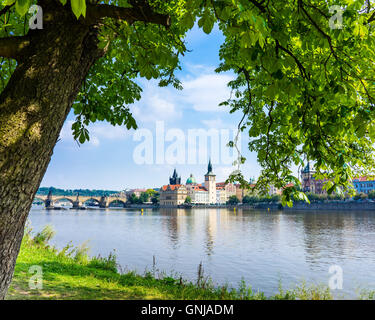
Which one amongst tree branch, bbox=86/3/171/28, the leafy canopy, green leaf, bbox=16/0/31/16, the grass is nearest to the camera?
green leaf, bbox=16/0/31/16

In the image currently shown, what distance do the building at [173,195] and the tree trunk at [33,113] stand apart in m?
174

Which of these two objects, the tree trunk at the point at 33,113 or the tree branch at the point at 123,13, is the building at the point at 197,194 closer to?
the tree branch at the point at 123,13

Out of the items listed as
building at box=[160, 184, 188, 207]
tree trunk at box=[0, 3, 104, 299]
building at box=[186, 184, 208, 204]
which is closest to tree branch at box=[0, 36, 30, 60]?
tree trunk at box=[0, 3, 104, 299]

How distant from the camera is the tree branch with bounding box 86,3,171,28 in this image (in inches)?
119

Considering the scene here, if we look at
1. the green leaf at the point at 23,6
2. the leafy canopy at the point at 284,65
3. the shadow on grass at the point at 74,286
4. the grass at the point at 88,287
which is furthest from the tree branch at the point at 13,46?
the shadow on grass at the point at 74,286

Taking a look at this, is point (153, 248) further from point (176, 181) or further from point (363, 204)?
point (176, 181)

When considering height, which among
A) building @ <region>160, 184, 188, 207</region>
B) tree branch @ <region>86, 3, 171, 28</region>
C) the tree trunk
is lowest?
building @ <region>160, 184, 188, 207</region>

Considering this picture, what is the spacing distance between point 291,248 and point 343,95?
25.4 meters

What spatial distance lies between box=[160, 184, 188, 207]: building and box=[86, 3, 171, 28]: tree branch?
173935 millimetres

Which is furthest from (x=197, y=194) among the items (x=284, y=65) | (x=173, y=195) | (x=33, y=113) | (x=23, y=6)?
(x=23, y=6)

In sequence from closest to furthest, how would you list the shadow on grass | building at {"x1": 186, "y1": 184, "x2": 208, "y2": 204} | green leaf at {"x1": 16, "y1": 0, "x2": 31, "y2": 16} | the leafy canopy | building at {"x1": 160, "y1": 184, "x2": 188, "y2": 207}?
green leaf at {"x1": 16, "y1": 0, "x2": 31, "y2": 16}, the leafy canopy, the shadow on grass, building at {"x1": 160, "y1": 184, "x2": 188, "y2": 207}, building at {"x1": 186, "y1": 184, "x2": 208, "y2": 204}

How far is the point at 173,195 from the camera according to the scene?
178375mm

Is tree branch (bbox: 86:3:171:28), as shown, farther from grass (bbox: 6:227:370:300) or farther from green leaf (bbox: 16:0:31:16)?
grass (bbox: 6:227:370:300)

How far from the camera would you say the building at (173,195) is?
177 metres
